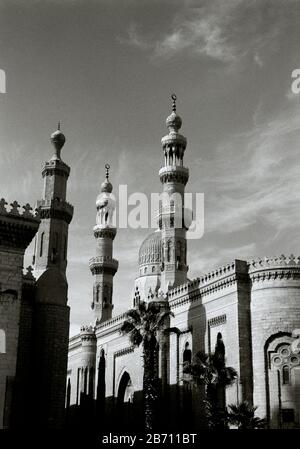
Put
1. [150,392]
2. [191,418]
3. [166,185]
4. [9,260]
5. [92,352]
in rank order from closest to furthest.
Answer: [9,260] → [150,392] → [191,418] → [166,185] → [92,352]

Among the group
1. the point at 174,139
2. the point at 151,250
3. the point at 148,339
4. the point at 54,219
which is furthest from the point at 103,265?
the point at 148,339

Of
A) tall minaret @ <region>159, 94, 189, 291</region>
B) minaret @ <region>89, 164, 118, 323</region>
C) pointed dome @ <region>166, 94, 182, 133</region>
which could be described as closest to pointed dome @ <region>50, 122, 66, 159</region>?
tall minaret @ <region>159, 94, 189, 291</region>

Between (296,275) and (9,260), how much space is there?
1409 cm

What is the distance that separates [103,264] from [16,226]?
25.8 m

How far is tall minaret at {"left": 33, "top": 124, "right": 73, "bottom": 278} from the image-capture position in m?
39.5

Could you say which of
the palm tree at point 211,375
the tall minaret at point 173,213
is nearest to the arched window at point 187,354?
the tall minaret at point 173,213

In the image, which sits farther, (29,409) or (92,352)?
(92,352)

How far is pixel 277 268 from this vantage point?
30.8 m

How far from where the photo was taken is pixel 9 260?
84.7 feet

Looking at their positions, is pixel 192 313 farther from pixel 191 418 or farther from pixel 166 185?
pixel 166 185

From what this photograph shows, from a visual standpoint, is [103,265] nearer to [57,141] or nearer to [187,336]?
[57,141]

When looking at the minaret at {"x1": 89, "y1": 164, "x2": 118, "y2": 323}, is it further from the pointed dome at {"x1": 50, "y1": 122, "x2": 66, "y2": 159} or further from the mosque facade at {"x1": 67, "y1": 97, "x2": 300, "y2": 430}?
the pointed dome at {"x1": 50, "y1": 122, "x2": 66, "y2": 159}
